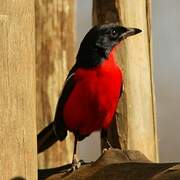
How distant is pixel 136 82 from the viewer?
7.97ft

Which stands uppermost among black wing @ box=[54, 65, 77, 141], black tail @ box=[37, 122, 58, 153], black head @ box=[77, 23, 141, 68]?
black head @ box=[77, 23, 141, 68]

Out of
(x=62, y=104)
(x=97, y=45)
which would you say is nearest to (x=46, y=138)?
(x=62, y=104)

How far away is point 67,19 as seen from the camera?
2432 mm

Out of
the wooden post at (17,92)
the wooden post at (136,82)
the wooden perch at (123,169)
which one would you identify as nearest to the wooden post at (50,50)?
the wooden post at (136,82)

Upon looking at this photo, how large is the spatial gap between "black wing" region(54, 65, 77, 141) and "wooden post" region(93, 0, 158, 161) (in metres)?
0.22

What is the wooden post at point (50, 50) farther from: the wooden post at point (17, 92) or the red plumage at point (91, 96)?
the wooden post at point (17, 92)

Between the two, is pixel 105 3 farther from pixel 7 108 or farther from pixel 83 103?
pixel 7 108

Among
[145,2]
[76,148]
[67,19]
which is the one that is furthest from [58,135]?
[145,2]

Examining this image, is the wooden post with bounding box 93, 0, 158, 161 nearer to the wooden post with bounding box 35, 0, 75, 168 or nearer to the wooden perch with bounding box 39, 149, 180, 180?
the wooden post with bounding box 35, 0, 75, 168

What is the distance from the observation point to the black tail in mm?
2402

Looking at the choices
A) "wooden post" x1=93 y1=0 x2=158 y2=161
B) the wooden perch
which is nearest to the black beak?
"wooden post" x1=93 y1=0 x2=158 y2=161

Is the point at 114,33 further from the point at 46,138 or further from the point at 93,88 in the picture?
the point at 46,138

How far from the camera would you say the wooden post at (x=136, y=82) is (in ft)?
7.90

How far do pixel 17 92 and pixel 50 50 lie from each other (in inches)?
37.9
